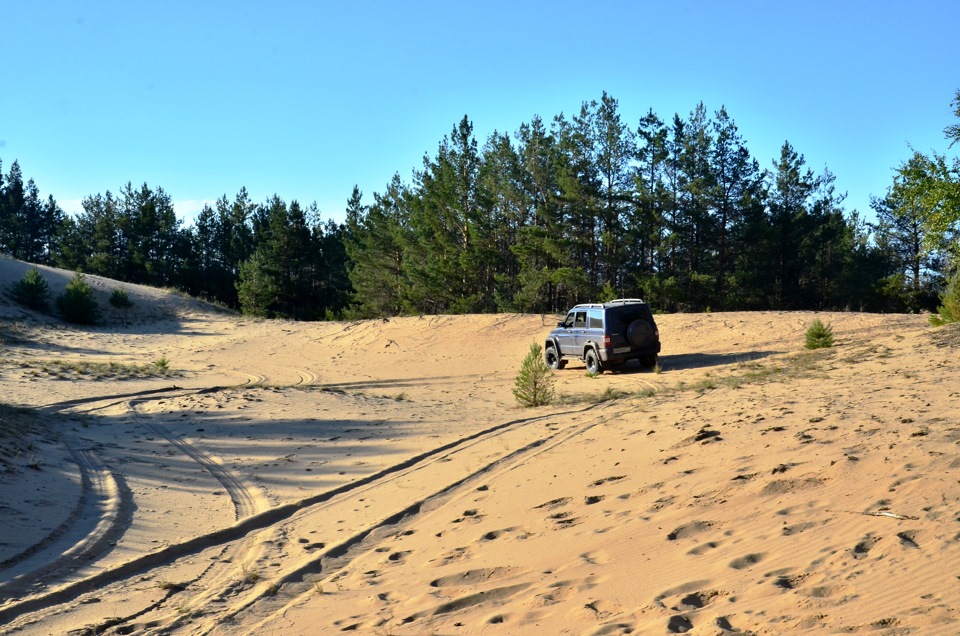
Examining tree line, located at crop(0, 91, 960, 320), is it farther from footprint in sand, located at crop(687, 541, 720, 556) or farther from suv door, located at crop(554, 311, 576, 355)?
footprint in sand, located at crop(687, 541, 720, 556)

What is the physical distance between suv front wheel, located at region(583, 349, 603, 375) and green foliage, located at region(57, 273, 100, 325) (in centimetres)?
3038

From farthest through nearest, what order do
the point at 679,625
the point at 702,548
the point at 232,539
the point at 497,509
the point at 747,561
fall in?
the point at 497,509, the point at 232,539, the point at 702,548, the point at 747,561, the point at 679,625

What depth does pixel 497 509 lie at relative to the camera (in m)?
8.20

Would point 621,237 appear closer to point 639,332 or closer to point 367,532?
point 639,332

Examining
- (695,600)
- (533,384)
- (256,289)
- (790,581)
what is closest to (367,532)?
(695,600)

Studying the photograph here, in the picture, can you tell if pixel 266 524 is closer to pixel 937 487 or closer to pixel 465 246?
pixel 937 487

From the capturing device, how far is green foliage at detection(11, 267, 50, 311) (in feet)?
139

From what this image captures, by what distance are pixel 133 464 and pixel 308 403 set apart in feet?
19.2

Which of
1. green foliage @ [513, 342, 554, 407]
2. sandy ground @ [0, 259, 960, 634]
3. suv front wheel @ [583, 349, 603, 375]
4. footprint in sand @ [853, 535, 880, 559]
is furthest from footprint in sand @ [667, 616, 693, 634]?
suv front wheel @ [583, 349, 603, 375]

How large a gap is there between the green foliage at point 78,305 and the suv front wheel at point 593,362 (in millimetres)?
30381

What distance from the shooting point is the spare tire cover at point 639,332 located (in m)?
23.3

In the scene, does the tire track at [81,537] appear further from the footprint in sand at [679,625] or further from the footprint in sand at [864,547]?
the footprint in sand at [864,547]

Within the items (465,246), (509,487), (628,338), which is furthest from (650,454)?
(465,246)

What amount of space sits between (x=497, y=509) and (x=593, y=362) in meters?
15.8
